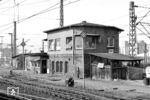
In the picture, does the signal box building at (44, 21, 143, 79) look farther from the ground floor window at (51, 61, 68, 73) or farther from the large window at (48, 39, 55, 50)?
the large window at (48, 39, 55, 50)

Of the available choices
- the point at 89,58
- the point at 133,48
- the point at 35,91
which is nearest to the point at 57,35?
the point at 89,58

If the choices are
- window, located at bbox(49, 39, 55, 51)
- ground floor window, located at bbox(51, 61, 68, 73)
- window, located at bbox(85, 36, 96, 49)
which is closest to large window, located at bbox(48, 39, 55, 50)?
window, located at bbox(49, 39, 55, 51)

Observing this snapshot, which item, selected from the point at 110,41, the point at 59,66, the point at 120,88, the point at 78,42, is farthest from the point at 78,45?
the point at 120,88

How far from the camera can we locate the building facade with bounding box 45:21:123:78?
106ft

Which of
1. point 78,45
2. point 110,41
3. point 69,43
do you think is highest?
point 110,41

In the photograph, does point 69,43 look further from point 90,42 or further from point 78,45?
point 90,42

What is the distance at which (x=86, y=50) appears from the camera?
32344 millimetres

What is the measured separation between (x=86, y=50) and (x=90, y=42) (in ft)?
4.77

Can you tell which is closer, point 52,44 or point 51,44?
point 52,44

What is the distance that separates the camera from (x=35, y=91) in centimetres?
2058

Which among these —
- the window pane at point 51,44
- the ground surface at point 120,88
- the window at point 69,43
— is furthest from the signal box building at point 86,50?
the ground surface at point 120,88

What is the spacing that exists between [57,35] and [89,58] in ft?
27.0

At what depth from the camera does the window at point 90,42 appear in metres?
32.6

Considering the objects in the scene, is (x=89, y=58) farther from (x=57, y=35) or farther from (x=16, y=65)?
(x=16, y=65)
